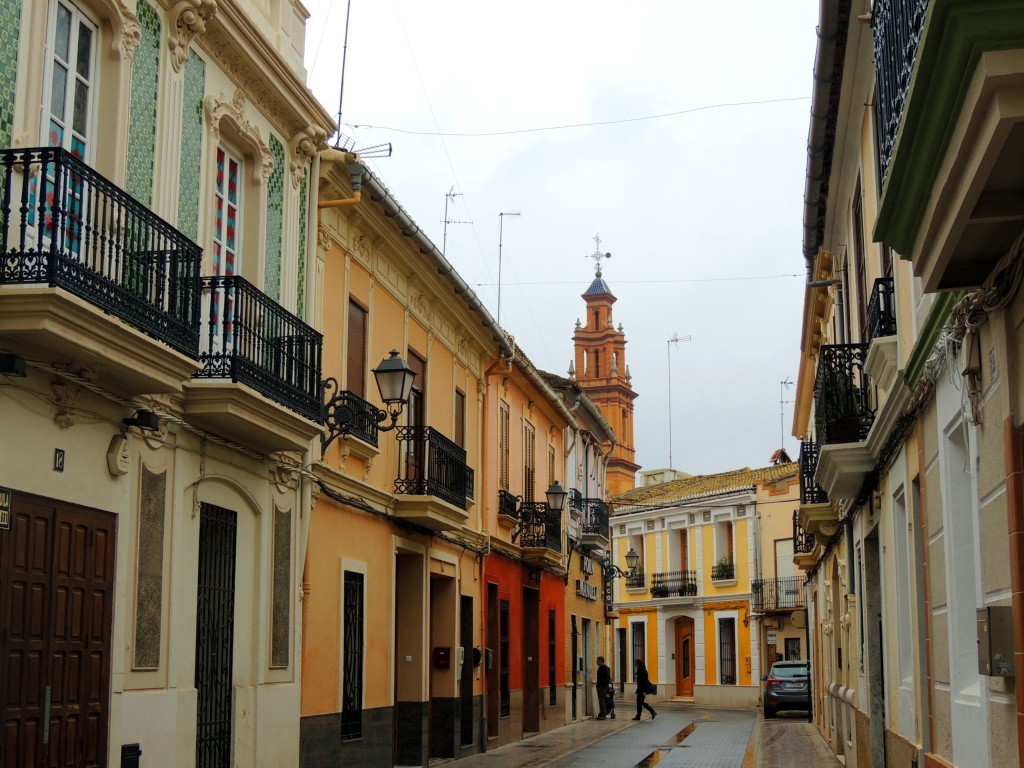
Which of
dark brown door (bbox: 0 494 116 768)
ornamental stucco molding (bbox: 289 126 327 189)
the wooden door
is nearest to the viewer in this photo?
dark brown door (bbox: 0 494 116 768)

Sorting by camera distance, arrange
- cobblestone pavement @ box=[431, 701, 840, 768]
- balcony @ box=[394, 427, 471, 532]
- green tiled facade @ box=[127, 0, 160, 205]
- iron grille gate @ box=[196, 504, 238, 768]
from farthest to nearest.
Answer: cobblestone pavement @ box=[431, 701, 840, 768] < balcony @ box=[394, 427, 471, 532] < iron grille gate @ box=[196, 504, 238, 768] < green tiled facade @ box=[127, 0, 160, 205]

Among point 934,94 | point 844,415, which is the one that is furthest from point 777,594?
point 934,94

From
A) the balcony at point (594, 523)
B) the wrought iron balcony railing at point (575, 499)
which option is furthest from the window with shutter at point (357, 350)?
the balcony at point (594, 523)

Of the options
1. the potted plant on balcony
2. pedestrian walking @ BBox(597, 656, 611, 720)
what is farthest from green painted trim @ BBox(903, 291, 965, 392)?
pedestrian walking @ BBox(597, 656, 611, 720)

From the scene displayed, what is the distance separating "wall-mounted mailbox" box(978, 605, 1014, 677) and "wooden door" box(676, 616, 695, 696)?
142ft

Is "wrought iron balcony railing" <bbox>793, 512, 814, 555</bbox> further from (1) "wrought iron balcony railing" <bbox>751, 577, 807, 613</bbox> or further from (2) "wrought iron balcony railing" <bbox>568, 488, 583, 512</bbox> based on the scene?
(1) "wrought iron balcony railing" <bbox>751, 577, 807, 613</bbox>

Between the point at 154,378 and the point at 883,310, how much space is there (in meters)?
5.87

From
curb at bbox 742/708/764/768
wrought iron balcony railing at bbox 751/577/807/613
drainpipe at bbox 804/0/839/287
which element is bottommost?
curb at bbox 742/708/764/768

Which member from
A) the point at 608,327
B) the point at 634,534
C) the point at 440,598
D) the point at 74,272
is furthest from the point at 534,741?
the point at 608,327

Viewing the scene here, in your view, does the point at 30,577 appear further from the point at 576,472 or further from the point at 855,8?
the point at 576,472

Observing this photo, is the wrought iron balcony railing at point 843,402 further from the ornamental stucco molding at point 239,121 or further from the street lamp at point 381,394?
the ornamental stucco molding at point 239,121

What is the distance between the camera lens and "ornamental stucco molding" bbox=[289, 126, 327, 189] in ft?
42.7

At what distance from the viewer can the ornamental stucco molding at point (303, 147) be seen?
13023 millimetres

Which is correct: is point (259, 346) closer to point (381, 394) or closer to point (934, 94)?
point (381, 394)
